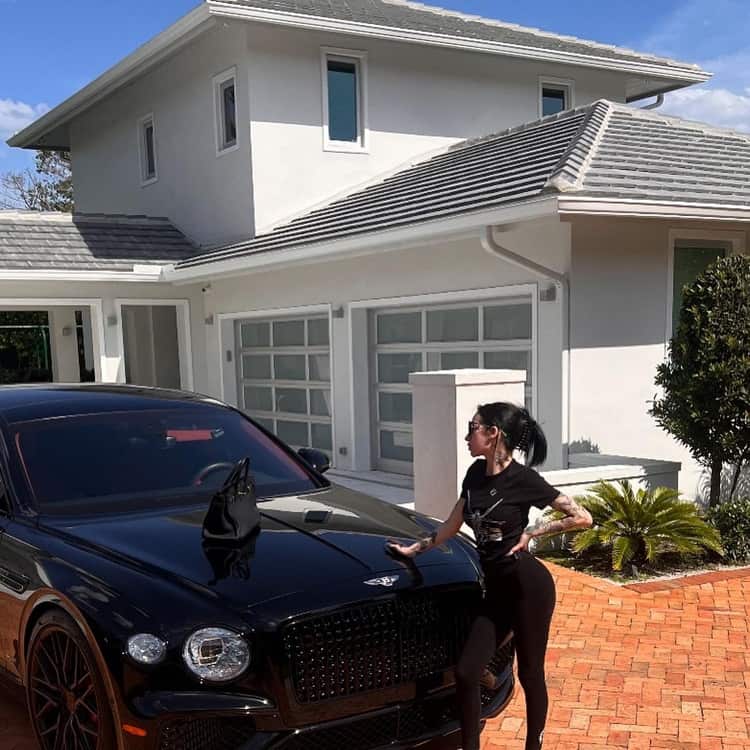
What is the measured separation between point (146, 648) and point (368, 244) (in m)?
7.16

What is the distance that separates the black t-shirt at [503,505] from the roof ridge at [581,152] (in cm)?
437

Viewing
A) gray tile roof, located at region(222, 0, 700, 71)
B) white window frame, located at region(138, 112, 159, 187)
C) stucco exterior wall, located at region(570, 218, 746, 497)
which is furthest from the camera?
white window frame, located at region(138, 112, 159, 187)

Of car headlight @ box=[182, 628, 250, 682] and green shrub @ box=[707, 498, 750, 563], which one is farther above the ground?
car headlight @ box=[182, 628, 250, 682]

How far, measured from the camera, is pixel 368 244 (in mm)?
9625

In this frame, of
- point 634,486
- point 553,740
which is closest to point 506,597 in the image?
point 553,740

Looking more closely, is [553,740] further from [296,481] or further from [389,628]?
[296,481]

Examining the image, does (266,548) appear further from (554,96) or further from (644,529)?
(554,96)

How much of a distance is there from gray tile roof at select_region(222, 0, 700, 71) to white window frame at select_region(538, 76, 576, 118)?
1.81ft

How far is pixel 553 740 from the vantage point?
3852 mm

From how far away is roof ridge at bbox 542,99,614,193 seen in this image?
7.46 meters

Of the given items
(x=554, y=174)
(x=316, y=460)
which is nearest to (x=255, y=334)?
(x=554, y=174)

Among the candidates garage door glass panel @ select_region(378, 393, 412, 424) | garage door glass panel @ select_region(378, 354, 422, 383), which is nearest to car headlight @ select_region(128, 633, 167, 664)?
garage door glass panel @ select_region(378, 354, 422, 383)

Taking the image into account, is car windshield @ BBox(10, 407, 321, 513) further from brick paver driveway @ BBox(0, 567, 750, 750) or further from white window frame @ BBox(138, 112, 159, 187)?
white window frame @ BBox(138, 112, 159, 187)

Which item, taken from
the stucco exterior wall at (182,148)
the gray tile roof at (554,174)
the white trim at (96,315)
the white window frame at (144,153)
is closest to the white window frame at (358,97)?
the gray tile roof at (554,174)
